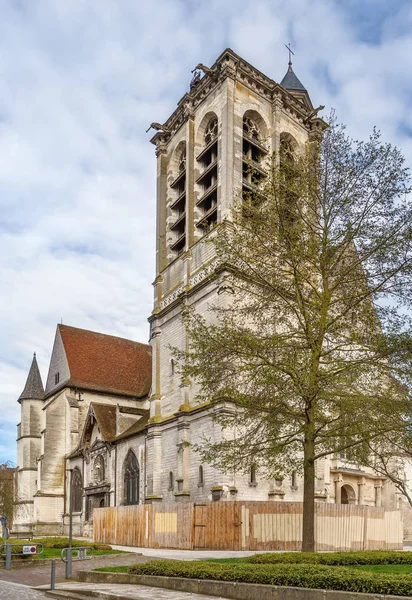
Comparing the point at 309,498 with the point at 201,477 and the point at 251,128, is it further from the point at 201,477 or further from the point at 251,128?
the point at 251,128

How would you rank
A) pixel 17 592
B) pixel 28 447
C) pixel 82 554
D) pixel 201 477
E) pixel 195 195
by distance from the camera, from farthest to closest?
pixel 28 447 < pixel 195 195 < pixel 201 477 < pixel 82 554 < pixel 17 592

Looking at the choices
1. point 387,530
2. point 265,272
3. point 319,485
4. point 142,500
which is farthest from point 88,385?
point 265,272

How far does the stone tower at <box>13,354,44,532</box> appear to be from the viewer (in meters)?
51.8

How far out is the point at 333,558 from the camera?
16500 mm

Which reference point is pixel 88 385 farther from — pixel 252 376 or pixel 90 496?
pixel 252 376

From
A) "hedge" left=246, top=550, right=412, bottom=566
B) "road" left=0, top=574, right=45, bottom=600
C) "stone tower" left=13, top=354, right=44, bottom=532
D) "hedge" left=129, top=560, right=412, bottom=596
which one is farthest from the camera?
"stone tower" left=13, top=354, right=44, bottom=532

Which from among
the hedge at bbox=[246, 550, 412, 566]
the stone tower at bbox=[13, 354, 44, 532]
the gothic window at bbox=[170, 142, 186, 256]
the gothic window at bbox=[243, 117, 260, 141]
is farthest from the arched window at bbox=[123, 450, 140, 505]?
the hedge at bbox=[246, 550, 412, 566]

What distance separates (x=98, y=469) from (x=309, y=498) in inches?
1177

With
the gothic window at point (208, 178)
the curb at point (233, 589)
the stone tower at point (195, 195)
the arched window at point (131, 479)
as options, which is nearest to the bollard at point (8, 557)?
the curb at point (233, 589)

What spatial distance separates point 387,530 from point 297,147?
23.2 meters

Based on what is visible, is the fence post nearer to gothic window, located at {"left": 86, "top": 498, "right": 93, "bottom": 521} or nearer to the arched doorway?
the arched doorway

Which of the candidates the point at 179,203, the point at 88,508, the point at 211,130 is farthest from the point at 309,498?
the point at 88,508

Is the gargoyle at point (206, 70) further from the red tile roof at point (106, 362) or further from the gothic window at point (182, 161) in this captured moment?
the red tile roof at point (106, 362)

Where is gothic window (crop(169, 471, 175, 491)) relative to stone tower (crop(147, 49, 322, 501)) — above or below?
below
